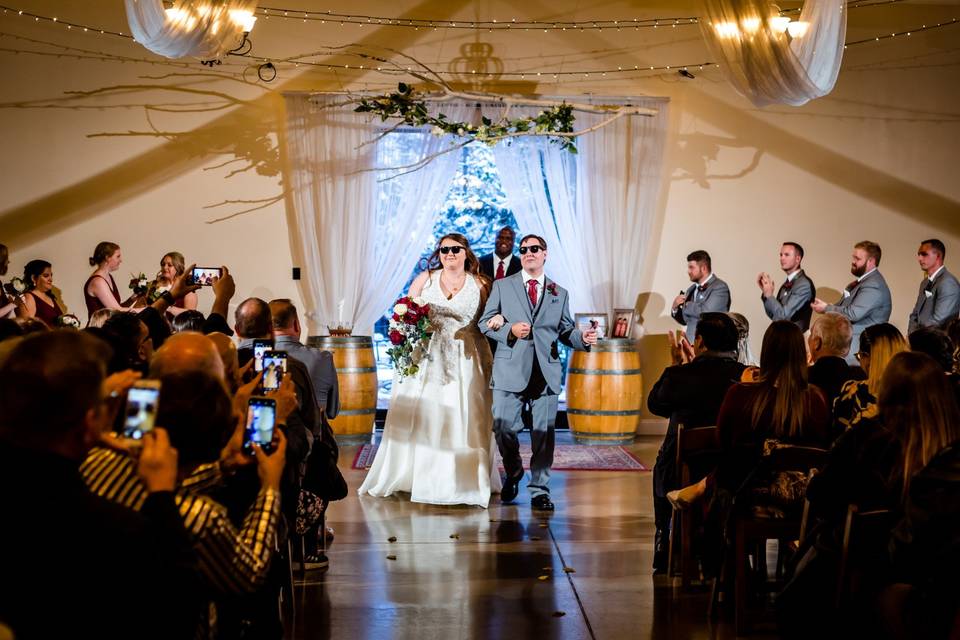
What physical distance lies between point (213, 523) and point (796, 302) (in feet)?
24.4

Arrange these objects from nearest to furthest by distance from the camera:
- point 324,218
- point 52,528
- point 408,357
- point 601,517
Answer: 1. point 52,528
2. point 601,517
3. point 408,357
4. point 324,218

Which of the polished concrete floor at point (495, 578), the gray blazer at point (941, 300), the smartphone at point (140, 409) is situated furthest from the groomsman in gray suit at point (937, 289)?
the smartphone at point (140, 409)

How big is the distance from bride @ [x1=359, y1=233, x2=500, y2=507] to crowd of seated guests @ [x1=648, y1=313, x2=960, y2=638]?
73.0 inches

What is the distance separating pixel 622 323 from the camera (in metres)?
9.17

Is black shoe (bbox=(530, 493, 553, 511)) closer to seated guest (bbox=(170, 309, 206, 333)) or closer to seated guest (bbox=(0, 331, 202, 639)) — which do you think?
seated guest (bbox=(170, 309, 206, 333))

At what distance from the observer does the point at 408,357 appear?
21.7 ft

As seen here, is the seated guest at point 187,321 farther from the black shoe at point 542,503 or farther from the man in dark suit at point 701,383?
the black shoe at point 542,503

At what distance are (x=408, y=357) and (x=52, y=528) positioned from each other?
4.96m

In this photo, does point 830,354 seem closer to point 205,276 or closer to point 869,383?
point 869,383

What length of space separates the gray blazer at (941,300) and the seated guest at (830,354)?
4031 mm

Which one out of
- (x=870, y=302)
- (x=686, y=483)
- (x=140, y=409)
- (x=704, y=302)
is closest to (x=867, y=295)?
(x=870, y=302)

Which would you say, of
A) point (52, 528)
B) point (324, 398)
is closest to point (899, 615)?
point (52, 528)

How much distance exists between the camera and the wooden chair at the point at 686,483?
14.4ft

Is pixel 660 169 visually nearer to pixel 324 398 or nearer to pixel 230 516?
pixel 324 398
